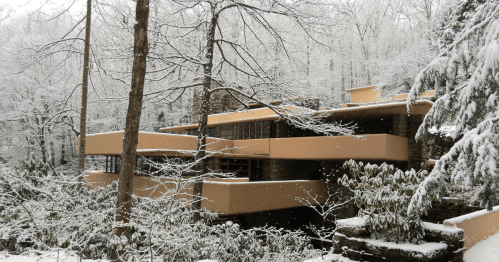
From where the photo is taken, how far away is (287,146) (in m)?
15.0

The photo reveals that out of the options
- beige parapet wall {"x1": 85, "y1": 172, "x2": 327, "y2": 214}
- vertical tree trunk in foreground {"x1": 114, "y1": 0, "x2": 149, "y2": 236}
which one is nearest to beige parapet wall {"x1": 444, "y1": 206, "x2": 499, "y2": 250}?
vertical tree trunk in foreground {"x1": 114, "y1": 0, "x2": 149, "y2": 236}

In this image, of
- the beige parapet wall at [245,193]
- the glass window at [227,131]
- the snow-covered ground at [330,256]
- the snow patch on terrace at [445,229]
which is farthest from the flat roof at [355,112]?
the snow-covered ground at [330,256]

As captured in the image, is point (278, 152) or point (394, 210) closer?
point (394, 210)

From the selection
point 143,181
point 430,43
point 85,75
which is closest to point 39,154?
point 143,181

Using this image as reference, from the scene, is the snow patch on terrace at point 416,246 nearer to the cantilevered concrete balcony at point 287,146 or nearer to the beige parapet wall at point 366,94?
the cantilevered concrete balcony at point 287,146

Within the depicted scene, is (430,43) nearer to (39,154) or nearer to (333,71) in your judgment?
(333,71)

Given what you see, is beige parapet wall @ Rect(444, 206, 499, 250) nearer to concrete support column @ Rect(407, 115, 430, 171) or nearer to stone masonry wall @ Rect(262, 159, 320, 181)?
concrete support column @ Rect(407, 115, 430, 171)

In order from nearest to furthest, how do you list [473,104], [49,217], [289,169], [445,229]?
[473,104]
[445,229]
[49,217]
[289,169]

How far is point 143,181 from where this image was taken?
1412cm

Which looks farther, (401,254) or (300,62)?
(300,62)

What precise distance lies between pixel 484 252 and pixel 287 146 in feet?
30.5

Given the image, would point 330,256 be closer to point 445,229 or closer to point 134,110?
point 445,229

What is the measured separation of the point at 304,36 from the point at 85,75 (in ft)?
24.6

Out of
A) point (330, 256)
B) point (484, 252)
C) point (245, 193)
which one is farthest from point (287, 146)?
point (330, 256)
